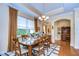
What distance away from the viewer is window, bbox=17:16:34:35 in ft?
12.7

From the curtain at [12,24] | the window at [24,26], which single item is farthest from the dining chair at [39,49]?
the curtain at [12,24]

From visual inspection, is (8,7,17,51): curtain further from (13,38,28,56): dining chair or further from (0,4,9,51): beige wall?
(13,38,28,56): dining chair

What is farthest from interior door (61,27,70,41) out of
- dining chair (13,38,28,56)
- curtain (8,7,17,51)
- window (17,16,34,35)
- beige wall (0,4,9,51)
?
dining chair (13,38,28,56)

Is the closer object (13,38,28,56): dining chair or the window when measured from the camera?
(13,38,28,56): dining chair

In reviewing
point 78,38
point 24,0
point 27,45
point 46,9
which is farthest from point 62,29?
point 24,0

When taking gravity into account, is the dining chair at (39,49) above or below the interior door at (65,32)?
below

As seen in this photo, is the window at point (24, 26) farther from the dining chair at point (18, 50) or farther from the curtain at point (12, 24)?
the dining chair at point (18, 50)

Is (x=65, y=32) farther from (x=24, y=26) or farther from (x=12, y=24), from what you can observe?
(x=24, y=26)

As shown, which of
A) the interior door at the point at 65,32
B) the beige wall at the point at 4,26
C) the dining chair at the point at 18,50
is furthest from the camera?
the interior door at the point at 65,32

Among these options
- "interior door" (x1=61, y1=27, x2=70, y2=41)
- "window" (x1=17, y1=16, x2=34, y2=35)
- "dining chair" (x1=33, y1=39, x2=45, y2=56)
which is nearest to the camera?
"dining chair" (x1=33, y1=39, x2=45, y2=56)

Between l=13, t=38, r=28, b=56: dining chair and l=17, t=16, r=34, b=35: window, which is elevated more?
l=17, t=16, r=34, b=35: window

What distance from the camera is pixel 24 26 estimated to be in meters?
3.96

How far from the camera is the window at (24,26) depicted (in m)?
3.88

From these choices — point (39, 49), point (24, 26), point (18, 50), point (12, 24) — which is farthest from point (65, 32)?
point (18, 50)
